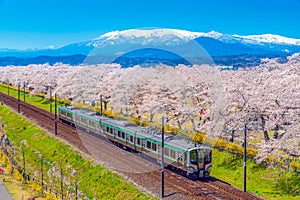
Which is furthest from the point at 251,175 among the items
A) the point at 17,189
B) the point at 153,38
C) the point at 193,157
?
the point at 17,189

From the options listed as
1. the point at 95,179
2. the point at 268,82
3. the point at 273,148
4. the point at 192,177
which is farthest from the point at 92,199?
the point at 268,82

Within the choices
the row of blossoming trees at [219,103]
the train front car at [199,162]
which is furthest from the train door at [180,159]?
the row of blossoming trees at [219,103]

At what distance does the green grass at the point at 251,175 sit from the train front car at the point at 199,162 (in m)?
1.40

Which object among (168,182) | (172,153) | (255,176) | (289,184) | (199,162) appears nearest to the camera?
(289,184)

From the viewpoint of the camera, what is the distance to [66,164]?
2055 centimetres

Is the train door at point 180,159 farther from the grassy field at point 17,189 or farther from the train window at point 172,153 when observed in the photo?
the grassy field at point 17,189

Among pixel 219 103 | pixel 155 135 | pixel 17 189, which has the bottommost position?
pixel 17 189

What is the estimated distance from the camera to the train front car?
51.7ft

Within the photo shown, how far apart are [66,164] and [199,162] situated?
7.98 metres

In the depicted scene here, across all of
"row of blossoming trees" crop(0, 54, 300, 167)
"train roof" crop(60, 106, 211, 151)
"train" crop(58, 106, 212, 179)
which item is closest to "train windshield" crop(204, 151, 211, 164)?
"train" crop(58, 106, 212, 179)

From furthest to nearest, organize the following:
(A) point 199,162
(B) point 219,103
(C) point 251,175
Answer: (B) point 219,103
(C) point 251,175
(A) point 199,162

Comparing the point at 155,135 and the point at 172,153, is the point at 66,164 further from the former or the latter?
the point at 172,153

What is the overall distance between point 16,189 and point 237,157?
10.6 meters

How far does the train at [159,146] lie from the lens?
1592 centimetres
